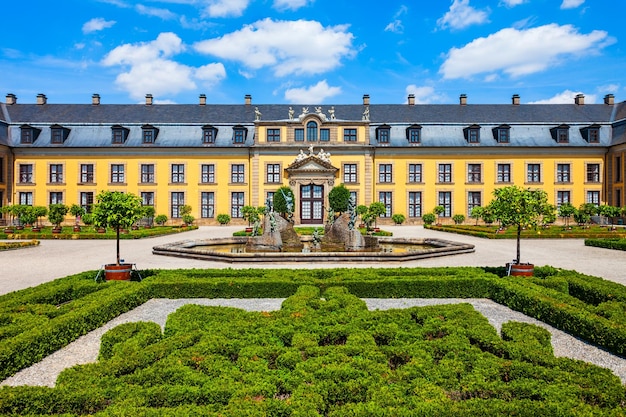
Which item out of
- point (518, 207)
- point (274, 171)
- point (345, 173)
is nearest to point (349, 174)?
point (345, 173)

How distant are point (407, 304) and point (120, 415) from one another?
6643mm

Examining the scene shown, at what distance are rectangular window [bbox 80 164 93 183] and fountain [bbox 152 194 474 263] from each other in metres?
26.5

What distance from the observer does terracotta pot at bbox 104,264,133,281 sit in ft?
35.6

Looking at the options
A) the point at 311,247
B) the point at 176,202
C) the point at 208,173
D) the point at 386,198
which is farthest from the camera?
the point at 208,173

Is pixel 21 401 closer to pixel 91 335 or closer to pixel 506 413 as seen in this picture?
pixel 91 335

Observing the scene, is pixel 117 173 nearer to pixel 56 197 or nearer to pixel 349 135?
pixel 56 197

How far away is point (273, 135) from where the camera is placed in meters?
40.8

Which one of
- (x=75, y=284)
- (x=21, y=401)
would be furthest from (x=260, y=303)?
(x=21, y=401)

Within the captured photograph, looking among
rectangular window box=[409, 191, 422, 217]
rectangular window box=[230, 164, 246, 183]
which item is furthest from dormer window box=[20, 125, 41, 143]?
rectangular window box=[409, 191, 422, 217]

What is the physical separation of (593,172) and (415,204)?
18161 millimetres

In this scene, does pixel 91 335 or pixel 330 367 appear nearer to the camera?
pixel 330 367

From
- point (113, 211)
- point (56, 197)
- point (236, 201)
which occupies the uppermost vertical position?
point (56, 197)

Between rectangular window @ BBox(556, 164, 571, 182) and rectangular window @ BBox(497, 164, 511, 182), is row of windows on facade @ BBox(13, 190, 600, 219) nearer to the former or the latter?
rectangular window @ BBox(556, 164, 571, 182)

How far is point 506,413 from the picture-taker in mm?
3928
